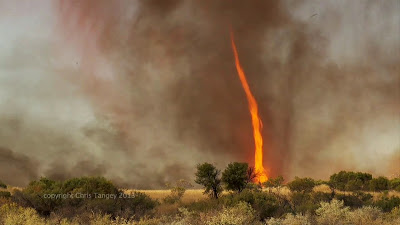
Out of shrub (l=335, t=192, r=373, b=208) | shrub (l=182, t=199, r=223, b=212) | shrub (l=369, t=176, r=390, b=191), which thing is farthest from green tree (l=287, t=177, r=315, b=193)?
shrub (l=182, t=199, r=223, b=212)

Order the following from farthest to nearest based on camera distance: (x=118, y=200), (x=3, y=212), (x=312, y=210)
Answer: (x=118, y=200), (x=312, y=210), (x=3, y=212)

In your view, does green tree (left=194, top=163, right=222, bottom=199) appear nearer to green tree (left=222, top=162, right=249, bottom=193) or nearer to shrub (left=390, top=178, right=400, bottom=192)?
green tree (left=222, top=162, right=249, bottom=193)

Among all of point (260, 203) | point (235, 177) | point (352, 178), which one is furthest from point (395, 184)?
point (260, 203)

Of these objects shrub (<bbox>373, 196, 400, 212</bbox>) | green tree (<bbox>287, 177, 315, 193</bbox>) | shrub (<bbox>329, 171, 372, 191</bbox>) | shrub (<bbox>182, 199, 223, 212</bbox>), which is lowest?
shrub (<bbox>373, 196, 400, 212</bbox>)

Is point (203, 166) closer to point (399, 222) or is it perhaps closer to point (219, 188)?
point (219, 188)

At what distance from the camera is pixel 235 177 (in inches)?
1879

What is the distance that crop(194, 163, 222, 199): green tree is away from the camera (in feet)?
153

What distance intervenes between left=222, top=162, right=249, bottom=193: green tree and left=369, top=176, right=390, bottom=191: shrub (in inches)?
1008

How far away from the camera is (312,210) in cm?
3375

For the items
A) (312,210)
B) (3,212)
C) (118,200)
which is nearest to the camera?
(3,212)

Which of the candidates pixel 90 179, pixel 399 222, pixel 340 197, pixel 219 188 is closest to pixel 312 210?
pixel 399 222

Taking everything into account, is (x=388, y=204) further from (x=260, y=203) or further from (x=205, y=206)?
(x=205, y=206)

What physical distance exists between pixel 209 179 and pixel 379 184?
108 ft

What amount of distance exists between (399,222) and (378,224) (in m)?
2.04
